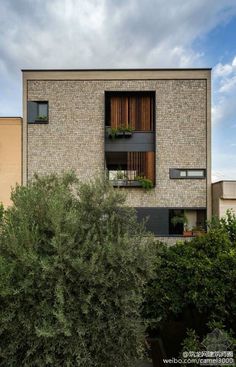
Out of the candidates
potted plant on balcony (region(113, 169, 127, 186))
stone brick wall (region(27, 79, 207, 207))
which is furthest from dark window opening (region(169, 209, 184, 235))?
potted plant on balcony (region(113, 169, 127, 186))

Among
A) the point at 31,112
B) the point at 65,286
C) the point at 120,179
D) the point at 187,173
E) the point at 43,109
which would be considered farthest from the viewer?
the point at 43,109

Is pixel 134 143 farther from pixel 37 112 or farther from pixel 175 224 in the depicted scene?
pixel 37 112

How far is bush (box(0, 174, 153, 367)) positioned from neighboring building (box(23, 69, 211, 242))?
900 cm

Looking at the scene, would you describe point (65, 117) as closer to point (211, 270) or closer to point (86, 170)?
point (86, 170)

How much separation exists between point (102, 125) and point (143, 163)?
3019mm

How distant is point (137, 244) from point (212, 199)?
9992 millimetres

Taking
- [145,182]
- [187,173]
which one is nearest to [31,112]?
[145,182]

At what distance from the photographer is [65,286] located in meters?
4.23

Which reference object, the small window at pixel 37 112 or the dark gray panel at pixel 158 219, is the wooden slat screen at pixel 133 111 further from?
the dark gray panel at pixel 158 219

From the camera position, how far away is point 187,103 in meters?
13.8

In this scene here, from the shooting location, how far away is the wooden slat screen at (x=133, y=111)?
1402 centimetres

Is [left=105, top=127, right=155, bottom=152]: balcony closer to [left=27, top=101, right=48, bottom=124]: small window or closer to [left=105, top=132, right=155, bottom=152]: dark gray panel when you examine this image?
[left=105, top=132, right=155, bottom=152]: dark gray panel

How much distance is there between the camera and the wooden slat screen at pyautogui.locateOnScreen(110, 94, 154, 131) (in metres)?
14.0

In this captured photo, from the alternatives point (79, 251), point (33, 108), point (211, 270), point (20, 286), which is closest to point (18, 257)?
point (20, 286)
